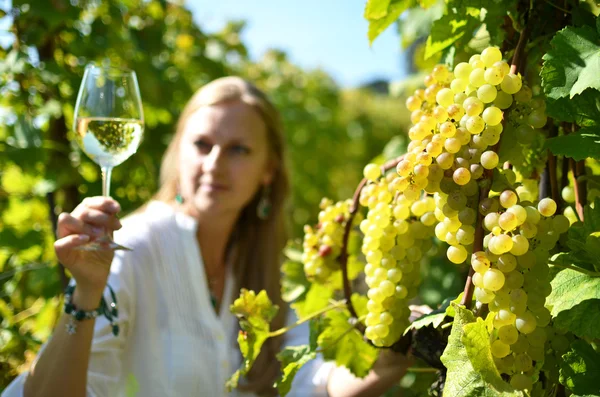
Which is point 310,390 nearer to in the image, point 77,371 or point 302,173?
point 77,371

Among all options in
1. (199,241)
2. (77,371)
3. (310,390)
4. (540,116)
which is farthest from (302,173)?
(540,116)

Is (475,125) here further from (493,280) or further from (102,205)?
(102,205)

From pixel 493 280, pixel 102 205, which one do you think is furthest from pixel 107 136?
pixel 493 280

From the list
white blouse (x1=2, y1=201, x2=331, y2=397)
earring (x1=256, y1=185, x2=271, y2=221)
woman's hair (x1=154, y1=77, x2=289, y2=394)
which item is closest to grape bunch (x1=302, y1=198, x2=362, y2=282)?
white blouse (x1=2, y1=201, x2=331, y2=397)

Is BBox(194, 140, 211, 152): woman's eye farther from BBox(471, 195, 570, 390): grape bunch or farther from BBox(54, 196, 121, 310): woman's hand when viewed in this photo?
BBox(471, 195, 570, 390): grape bunch

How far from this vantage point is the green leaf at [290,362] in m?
1.00

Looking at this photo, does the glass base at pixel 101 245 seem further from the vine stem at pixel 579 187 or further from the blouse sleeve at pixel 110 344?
the vine stem at pixel 579 187

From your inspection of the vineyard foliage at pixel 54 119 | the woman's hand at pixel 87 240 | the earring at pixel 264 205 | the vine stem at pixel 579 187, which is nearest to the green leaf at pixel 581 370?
the vine stem at pixel 579 187

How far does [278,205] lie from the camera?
2.63 m

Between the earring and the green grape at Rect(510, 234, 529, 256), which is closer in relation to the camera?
the green grape at Rect(510, 234, 529, 256)

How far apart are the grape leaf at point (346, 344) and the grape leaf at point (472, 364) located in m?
0.39

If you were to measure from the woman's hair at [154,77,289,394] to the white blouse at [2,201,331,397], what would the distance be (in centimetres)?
12

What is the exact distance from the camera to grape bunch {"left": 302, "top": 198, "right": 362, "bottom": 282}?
1.11m

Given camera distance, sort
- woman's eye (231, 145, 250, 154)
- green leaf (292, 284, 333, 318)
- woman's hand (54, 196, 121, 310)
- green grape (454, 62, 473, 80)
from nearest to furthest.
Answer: green grape (454, 62, 473, 80) → woman's hand (54, 196, 121, 310) → green leaf (292, 284, 333, 318) → woman's eye (231, 145, 250, 154)
